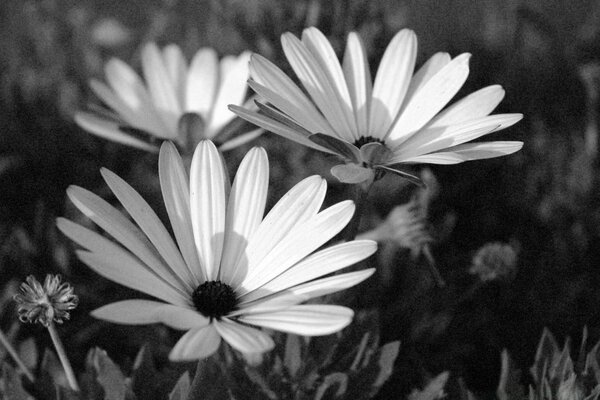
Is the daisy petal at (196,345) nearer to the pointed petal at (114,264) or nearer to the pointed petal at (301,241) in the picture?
the pointed petal at (114,264)

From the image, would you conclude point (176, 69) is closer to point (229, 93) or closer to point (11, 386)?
point (229, 93)

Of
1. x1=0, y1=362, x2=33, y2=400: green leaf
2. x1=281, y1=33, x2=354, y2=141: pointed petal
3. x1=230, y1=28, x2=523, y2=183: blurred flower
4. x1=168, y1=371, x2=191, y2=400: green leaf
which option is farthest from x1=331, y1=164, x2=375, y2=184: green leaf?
x1=0, y1=362, x2=33, y2=400: green leaf

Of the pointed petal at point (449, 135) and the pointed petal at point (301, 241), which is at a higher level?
the pointed petal at point (449, 135)

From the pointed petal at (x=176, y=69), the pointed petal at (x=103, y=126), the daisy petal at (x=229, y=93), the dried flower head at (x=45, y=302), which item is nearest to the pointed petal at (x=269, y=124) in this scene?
the dried flower head at (x=45, y=302)

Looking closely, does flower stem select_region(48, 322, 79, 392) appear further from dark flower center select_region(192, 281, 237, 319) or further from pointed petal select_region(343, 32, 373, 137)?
pointed petal select_region(343, 32, 373, 137)

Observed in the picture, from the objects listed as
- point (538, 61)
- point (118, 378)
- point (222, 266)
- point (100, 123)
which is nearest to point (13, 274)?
point (100, 123)

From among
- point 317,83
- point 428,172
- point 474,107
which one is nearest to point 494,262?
point 428,172
